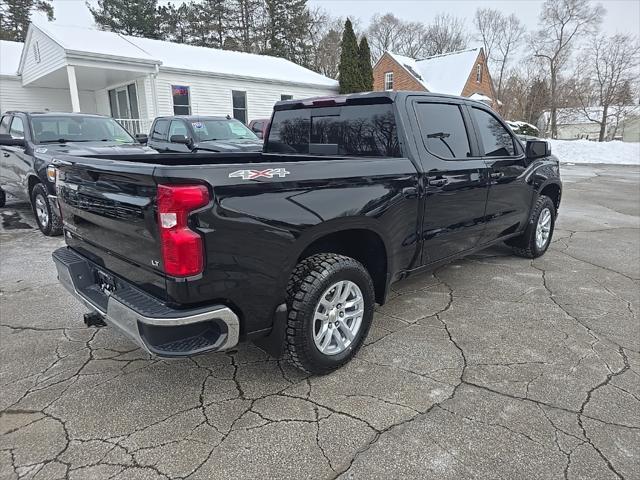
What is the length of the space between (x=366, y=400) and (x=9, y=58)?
79.9 ft

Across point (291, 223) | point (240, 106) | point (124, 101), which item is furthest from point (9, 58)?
point (291, 223)

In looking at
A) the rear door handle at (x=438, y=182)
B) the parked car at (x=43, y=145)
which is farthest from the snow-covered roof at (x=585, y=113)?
the rear door handle at (x=438, y=182)

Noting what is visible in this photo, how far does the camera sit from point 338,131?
149 inches

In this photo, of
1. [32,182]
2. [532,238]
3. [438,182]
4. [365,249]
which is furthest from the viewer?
[32,182]

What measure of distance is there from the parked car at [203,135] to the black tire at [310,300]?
7.20 metres

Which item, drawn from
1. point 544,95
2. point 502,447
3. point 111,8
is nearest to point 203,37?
point 111,8

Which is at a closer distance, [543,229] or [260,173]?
[260,173]

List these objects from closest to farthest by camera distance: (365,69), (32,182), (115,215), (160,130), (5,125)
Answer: (115,215)
(32,182)
(5,125)
(160,130)
(365,69)

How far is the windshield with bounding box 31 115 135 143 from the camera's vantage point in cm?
697

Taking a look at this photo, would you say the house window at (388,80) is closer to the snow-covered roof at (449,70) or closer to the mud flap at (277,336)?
the snow-covered roof at (449,70)

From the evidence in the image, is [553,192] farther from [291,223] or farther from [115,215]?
[115,215]

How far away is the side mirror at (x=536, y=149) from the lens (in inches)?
188

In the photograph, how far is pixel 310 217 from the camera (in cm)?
265

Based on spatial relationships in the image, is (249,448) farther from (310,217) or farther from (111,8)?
(111,8)
